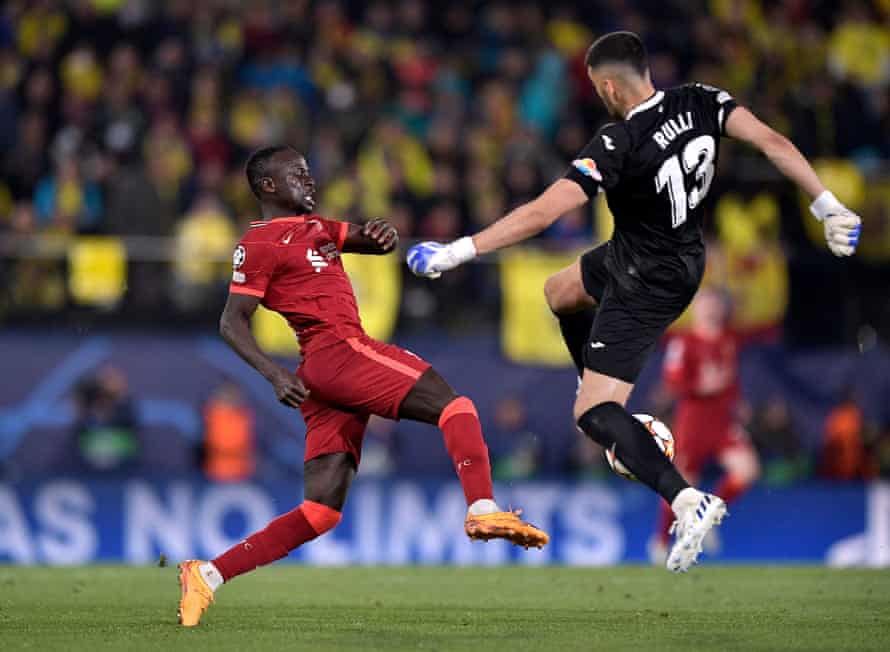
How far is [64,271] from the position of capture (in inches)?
598

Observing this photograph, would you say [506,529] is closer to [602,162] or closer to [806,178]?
[602,162]

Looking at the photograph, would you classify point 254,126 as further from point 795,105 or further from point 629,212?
point 629,212

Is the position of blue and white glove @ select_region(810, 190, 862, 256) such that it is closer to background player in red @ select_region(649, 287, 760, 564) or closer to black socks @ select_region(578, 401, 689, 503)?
black socks @ select_region(578, 401, 689, 503)

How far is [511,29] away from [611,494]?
21.1 ft

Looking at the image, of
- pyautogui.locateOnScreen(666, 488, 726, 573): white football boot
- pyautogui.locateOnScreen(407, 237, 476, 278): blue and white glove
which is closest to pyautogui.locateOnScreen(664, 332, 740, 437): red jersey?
pyautogui.locateOnScreen(666, 488, 726, 573): white football boot

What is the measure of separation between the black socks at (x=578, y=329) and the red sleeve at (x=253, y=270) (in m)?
1.81

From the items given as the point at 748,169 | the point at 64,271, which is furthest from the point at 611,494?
the point at 64,271

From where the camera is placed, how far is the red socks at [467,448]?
7.69 meters

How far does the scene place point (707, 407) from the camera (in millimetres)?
14078

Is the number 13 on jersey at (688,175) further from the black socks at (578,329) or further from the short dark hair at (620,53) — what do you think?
the black socks at (578,329)

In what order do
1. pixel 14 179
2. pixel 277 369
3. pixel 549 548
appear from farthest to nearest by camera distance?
pixel 14 179 < pixel 549 548 < pixel 277 369

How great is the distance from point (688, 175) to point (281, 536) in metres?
2.57

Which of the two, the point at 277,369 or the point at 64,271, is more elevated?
the point at 64,271

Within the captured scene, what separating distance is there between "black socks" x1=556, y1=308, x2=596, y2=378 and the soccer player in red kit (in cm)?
120
